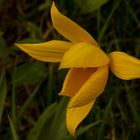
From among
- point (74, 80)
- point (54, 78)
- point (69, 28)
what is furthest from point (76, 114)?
point (54, 78)

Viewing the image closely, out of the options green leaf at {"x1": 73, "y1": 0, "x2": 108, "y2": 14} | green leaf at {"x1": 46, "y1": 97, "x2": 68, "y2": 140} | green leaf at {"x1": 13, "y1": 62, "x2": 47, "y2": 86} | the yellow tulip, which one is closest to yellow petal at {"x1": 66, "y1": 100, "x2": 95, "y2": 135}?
the yellow tulip

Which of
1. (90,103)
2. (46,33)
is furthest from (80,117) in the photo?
(46,33)

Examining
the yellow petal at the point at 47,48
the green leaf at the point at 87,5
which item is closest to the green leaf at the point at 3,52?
the green leaf at the point at 87,5

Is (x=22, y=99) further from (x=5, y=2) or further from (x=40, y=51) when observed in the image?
(x=40, y=51)

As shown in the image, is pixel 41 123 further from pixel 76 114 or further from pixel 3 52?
pixel 3 52

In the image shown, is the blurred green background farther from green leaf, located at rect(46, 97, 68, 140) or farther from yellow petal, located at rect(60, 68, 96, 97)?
yellow petal, located at rect(60, 68, 96, 97)
